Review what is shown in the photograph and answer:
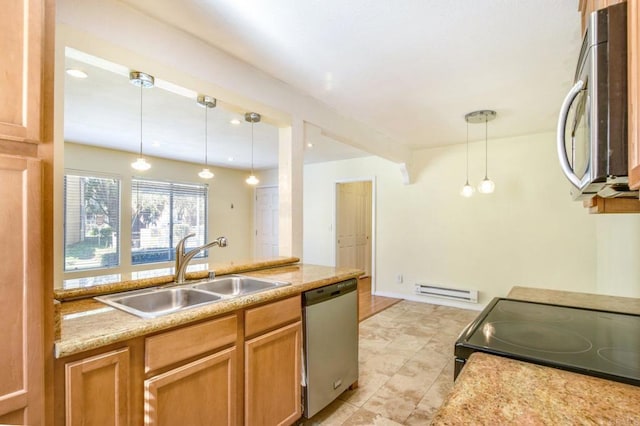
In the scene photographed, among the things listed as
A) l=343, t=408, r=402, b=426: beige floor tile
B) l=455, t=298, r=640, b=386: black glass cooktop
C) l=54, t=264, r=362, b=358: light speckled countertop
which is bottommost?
l=343, t=408, r=402, b=426: beige floor tile

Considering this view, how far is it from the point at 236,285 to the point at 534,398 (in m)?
1.71

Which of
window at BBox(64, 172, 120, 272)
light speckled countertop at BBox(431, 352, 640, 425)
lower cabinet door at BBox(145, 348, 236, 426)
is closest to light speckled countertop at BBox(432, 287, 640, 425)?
light speckled countertop at BBox(431, 352, 640, 425)

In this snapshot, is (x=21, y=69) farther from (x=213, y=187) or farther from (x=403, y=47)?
(x=213, y=187)

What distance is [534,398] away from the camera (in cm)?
76

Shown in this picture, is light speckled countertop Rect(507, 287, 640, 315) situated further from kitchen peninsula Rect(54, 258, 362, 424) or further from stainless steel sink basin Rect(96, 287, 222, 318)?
stainless steel sink basin Rect(96, 287, 222, 318)

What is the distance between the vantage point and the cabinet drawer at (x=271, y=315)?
1.58m

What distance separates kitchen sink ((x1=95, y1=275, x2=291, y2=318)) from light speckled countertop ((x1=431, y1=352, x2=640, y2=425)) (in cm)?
111

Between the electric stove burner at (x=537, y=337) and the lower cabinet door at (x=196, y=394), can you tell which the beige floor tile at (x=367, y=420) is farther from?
the electric stove burner at (x=537, y=337)

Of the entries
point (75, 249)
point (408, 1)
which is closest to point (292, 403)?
point (408, 1)

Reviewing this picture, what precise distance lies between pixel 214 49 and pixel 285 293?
166 centimetres

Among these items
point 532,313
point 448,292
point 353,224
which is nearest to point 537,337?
point 532,313

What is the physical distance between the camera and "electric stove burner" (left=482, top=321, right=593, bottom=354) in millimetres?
1061

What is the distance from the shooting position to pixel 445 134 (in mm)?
4039

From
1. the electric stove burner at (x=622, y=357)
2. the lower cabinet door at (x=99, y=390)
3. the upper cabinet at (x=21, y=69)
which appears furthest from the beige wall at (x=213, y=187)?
the electric stove burner at (x=622, y=357)
